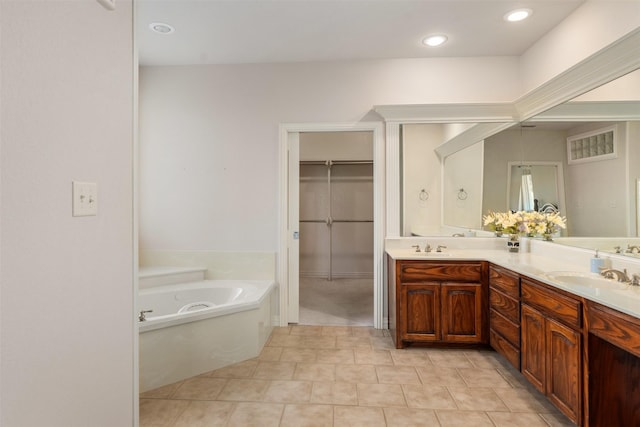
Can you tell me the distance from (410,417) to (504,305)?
3.62 feet

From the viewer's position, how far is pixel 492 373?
2.50m

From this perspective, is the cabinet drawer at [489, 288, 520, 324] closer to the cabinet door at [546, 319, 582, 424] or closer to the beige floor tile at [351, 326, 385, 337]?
the cabinet door at [546, 319, 582, 424]

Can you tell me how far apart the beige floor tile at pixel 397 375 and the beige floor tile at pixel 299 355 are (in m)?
0.54

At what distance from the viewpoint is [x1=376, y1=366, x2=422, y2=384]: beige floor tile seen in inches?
93.8

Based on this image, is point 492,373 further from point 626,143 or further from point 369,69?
point 369,69

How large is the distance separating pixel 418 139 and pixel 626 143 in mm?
1620

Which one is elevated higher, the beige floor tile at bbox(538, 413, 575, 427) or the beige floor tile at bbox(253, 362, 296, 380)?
the beige floor tile at bbox(253, 362, 296, 380)

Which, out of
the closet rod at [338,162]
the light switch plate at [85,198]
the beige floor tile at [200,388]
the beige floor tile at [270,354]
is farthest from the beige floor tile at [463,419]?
the closet rod at [338,162]

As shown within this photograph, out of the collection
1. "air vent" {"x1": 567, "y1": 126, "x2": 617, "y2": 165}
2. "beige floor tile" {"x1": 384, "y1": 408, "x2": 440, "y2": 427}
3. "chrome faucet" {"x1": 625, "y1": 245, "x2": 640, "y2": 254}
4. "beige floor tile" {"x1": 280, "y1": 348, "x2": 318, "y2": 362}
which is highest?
"air vent" {"x1": 567, "y1": 126, "x2": 617, "y2": 165}

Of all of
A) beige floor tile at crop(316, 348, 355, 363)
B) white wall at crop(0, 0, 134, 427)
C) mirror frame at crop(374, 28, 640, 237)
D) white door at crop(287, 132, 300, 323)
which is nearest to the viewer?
white wall at crop(0, 0, 134, 427)

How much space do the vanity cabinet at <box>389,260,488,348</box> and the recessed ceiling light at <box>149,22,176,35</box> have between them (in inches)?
106

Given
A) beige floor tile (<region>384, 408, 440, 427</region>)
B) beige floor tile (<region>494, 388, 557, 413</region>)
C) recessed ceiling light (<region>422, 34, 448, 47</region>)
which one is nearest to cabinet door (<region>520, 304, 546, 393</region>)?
beige floor tile (<region>494, 388, 557, 413</region>)

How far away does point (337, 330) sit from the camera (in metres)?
3.39

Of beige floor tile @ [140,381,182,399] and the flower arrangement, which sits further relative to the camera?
the flower arrangement
